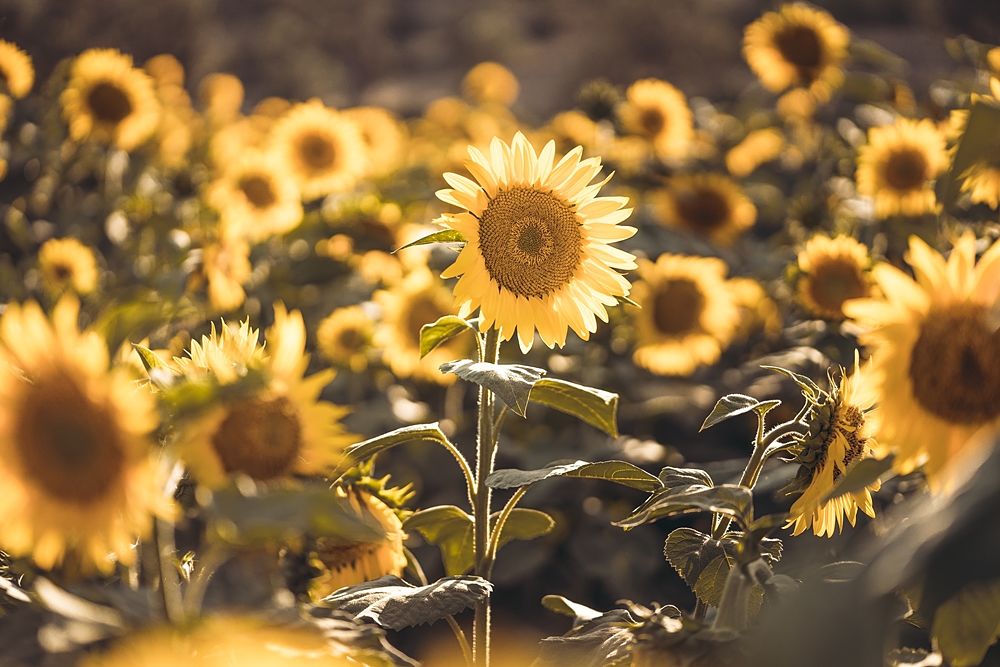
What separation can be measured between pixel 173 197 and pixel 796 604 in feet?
9.06

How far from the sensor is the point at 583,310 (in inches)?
42.1

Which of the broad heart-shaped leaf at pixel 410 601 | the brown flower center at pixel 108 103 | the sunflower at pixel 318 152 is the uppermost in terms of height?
the brown flower center at pixel 108 103

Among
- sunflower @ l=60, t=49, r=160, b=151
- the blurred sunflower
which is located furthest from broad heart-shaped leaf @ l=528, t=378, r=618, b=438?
sunflower @ l=60, t=49, r=160, b=151

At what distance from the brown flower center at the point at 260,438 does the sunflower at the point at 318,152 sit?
218 cm

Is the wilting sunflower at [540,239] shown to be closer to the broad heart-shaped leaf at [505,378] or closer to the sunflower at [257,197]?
the broad heart-shaped leaf at [505,378]

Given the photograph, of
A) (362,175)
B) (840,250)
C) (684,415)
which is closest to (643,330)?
(684,415)

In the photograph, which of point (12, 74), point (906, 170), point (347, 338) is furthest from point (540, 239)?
point (12, 74)

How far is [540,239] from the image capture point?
3.46 feet

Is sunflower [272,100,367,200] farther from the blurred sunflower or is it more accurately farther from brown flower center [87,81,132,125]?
the blurred sunflower

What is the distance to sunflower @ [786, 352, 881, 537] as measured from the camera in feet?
2.53

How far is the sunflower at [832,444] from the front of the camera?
2.53ft

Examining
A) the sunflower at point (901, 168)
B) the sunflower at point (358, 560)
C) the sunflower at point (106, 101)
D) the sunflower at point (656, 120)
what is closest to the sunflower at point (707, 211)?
the sunflower at point (656, 120)

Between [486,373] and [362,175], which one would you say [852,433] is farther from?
[362,175]

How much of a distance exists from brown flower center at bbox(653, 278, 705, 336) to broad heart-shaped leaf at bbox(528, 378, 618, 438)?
4.36 ft
